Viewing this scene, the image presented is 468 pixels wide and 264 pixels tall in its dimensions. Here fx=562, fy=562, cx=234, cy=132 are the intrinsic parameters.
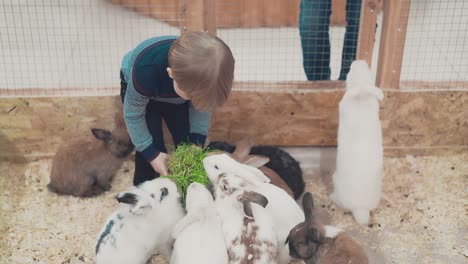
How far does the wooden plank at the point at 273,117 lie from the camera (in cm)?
364

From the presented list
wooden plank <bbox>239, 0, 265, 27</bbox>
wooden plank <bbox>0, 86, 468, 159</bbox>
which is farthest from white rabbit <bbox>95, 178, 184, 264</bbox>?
wooden plank <bbox>239, 0, 265, 27</bbox>

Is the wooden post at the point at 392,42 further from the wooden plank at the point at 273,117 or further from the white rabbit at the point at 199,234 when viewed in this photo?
the white rabbit at the point at 199,234

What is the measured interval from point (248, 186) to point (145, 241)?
56cm

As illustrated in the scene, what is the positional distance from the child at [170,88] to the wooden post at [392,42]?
123cm

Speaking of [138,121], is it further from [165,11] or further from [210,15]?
[165,11]

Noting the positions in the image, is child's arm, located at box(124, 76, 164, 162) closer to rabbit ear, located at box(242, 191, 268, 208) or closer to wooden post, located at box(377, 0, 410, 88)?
rabbit ear, located at box(242, 191, 268, 208)

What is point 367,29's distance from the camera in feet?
11.5

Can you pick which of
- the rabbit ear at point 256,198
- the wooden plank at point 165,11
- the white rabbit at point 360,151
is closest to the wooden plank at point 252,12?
the wooden plank at point 165,11

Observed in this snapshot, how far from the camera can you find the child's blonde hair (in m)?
2.34

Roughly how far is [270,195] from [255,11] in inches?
115

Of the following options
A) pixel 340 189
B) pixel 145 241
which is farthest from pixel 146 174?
pixel 340 189

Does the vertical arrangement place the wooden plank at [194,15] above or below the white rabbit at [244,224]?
above

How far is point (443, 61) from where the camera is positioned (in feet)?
14.8

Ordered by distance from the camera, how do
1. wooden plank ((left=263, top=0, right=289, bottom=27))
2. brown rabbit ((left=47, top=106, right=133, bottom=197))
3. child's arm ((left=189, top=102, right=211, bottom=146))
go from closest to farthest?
child's arm ((left=189, top=102, right=211, bottom=146)) → brown rabbit ((left=47, top=106, right=133, bottom=197)) → wooden plank ((left=263, top=0, right=289, bottom=27))
